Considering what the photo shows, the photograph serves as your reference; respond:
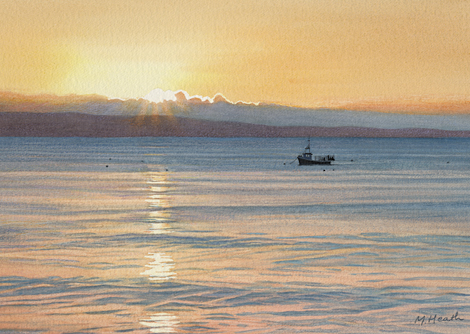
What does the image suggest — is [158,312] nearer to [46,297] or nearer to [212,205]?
[46,297]

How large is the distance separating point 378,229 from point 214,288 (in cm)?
1125

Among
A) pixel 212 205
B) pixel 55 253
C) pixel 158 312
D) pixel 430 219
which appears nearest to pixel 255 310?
pixel 158 312

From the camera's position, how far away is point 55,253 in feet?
51.5
